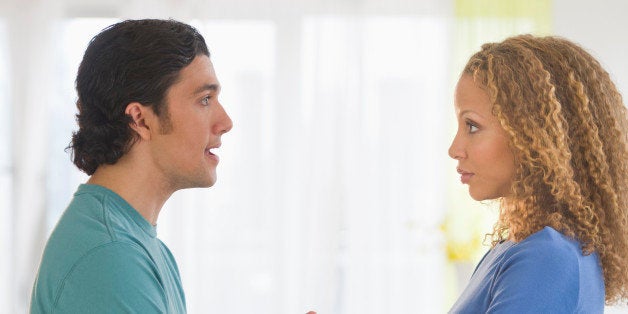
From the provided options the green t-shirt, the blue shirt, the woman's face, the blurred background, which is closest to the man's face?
the green t-shirt

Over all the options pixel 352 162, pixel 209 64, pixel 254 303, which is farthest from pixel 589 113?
pixel 254 303

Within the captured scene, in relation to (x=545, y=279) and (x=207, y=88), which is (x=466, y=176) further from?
(x=207, y=88)

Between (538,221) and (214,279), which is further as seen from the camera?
(214,279)

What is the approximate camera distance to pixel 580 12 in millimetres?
5012

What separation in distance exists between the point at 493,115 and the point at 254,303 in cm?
366

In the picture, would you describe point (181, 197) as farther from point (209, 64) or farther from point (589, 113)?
point (589, 113)

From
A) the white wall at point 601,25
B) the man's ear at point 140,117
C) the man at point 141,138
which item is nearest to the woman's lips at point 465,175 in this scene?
the man at point 141,138

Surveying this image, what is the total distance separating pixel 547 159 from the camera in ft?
4.61

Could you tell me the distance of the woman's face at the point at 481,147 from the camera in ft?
4.86

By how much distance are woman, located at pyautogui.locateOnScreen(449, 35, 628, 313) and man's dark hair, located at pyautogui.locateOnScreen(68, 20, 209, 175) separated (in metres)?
0.60

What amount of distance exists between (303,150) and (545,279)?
3.60 metres

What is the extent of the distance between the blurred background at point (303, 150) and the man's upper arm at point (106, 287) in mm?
3533

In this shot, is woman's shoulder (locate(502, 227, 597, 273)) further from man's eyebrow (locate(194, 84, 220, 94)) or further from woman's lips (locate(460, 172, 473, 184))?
man's eyebrow (locate(194, 84, 220, 94))

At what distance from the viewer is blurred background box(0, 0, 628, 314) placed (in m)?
4.83
